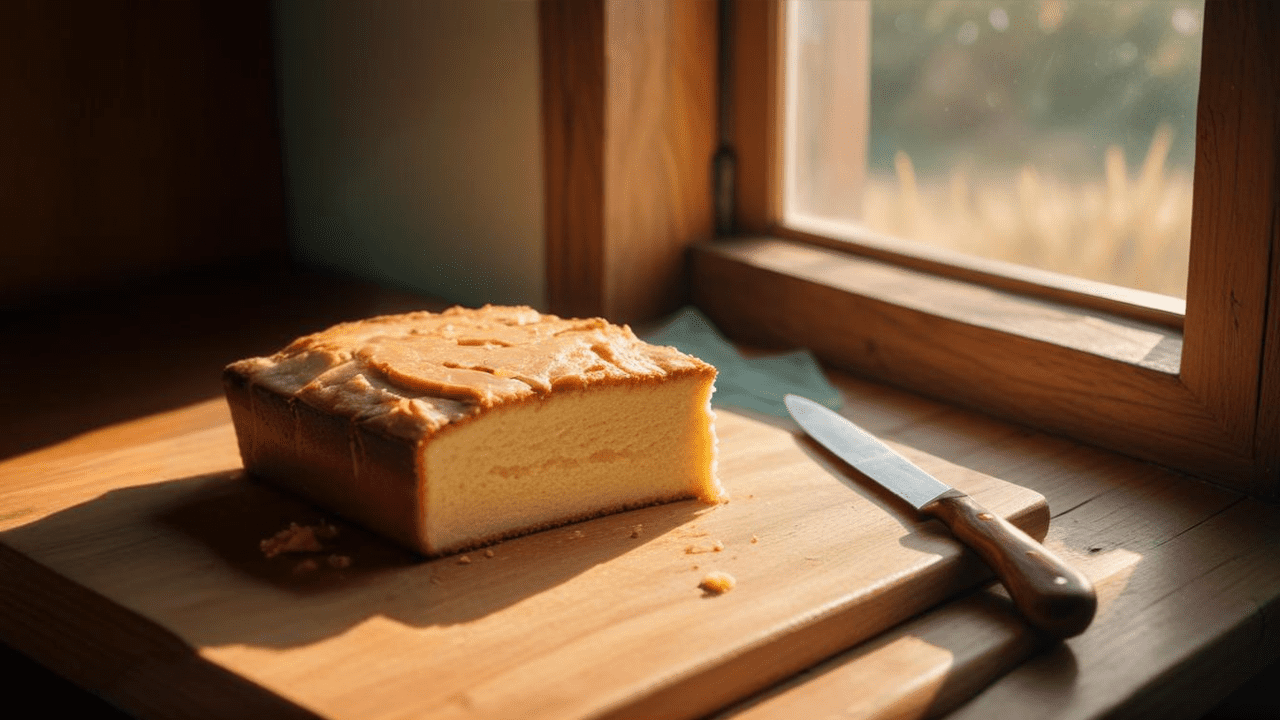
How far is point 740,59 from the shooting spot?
6.14 feet

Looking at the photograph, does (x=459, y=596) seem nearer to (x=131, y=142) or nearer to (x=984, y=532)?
(x=984, y=532)

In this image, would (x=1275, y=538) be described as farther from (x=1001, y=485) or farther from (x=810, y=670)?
(x=810, y=670)

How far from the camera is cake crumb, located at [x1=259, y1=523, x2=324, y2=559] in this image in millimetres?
1135

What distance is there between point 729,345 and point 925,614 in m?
0.70

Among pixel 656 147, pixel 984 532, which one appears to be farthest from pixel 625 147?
pixel 984 532

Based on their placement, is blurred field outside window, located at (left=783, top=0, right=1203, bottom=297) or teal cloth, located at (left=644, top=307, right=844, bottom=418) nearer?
blurred field outside window, located at (left=783, top=0, right=1203, bottom=297)

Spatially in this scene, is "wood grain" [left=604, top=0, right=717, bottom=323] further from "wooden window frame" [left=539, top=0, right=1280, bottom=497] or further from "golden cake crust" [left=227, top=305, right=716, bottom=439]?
"golden cake crust" [left=227, top=305, right=716, bottom=439]

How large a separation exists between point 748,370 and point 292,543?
27.0 inches

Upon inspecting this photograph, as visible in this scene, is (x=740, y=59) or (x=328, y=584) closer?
(x=328, y=584)

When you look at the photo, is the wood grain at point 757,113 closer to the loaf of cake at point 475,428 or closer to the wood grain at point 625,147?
the wood grain at point 625,147

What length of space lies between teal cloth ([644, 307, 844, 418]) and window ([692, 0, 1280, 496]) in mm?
73

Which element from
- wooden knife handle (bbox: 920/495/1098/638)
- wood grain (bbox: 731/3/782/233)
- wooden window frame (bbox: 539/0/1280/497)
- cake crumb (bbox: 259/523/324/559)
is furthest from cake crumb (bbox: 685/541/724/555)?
wood grain (bbox: 731/3/782/233)

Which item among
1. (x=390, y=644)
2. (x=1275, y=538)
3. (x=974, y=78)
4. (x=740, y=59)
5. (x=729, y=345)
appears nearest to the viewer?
(x=390, y=644)

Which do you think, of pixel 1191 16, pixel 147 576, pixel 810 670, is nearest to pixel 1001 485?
pixel 810 670
